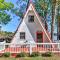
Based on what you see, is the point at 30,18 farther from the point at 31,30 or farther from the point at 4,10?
the point at 4,10

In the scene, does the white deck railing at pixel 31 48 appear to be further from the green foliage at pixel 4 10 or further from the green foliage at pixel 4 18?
the green foliage at pixel 4 18

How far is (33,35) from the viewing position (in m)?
33.5

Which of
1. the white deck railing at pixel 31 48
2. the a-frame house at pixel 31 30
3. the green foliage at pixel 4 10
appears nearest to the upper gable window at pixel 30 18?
the a-frame house at pixel 31 30

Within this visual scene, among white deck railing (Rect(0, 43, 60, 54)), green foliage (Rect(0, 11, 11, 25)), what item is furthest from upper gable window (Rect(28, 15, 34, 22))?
green foliage (Rect(0, 11, 11, 25))

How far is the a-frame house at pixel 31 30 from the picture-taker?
32.7 meters

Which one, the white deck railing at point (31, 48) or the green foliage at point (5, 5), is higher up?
the green foliage at point (5, 5)

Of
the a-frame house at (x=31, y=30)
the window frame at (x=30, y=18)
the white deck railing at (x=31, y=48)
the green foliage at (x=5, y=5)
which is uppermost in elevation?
the green foliage at (x=5, y=5)

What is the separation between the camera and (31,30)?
110 ft

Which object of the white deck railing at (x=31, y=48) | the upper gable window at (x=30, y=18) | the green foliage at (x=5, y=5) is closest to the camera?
the white deck railing at (x=31, y=48)

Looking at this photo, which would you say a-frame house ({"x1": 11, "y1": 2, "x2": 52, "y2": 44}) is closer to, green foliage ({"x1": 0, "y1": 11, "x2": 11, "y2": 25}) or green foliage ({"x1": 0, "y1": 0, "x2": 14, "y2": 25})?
green foliage ({"x1": 0, "y1": 0, "x2": 14, "y2": 25})

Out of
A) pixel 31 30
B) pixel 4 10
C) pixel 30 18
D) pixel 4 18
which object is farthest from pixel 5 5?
pixel 30 18

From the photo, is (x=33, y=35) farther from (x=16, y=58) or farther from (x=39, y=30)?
(x=16, y=58)

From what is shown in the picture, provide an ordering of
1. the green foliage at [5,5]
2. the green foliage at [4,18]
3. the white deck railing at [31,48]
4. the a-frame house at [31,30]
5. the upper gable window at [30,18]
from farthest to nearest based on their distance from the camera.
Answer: the green foliage at [4,18], the green foliage at [5,5], the upper gable window at [30,18], the a-frame house at [31,30], the white deck railing at [31,48]

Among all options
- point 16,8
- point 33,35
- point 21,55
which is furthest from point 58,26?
point 21,55
